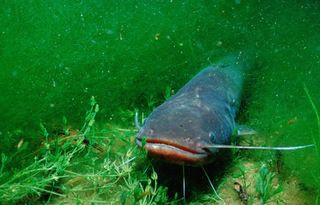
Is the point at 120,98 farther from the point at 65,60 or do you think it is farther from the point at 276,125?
the point at 276,125

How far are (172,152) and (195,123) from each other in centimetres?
46

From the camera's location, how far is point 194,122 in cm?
290

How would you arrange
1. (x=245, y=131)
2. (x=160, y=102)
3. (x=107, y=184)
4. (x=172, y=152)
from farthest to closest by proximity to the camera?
(x=160, y=102), (x=245, y=131), (x=107, y=184), (x=172, y=152)

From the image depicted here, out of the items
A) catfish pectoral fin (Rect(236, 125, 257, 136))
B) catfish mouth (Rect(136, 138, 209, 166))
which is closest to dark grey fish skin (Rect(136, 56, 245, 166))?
catfish mouth (Rect(136, 138, 209, 166))

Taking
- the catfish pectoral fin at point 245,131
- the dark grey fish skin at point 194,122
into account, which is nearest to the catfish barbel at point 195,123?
the dark grey fish skin at point 194,122

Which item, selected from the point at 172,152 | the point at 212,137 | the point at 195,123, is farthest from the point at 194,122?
the point at 172,152

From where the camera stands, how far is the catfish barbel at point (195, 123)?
260cm

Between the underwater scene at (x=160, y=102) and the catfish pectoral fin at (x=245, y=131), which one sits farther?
the catfish pectoral fin at (x=245, y=131)

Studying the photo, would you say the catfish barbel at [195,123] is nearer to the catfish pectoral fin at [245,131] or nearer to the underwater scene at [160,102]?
the underwater scene at [160,102]

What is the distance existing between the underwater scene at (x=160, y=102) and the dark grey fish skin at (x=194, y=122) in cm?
1

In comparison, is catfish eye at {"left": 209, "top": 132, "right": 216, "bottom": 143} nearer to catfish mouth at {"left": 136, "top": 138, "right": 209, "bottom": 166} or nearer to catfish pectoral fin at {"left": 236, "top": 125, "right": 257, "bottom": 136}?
catfish mouth at {"left": 136, "top": 138, "right": 209, "bottom": 166}

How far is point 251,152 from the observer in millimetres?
3428

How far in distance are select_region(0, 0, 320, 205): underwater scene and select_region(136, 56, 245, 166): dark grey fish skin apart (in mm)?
14

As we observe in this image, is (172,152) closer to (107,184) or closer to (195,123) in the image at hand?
(195,123)
